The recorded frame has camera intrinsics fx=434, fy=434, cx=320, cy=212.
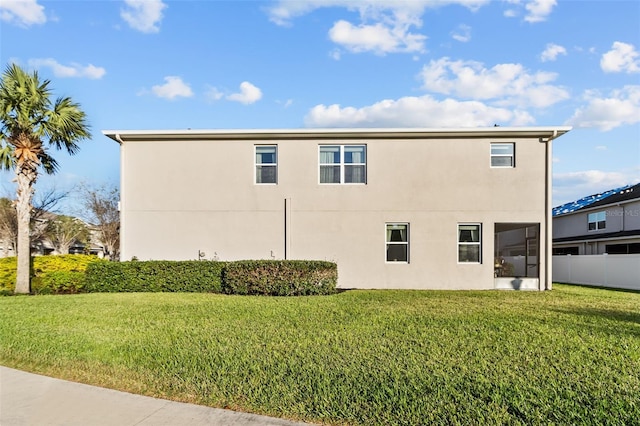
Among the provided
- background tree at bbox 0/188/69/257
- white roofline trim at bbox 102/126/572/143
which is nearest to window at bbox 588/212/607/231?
white roofline trim at bbox 102/126/572/143

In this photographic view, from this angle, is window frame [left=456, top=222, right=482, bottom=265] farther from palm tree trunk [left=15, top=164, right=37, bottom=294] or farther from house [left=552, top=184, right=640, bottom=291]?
palm tree trunk [left=15, top=164, right=37, bottom=294]

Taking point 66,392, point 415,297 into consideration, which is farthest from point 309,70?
point 66,392

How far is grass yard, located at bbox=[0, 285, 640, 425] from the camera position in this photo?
166 inches

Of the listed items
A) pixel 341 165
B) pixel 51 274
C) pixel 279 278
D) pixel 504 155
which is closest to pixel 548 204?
pixel 504 155

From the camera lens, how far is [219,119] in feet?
56.4

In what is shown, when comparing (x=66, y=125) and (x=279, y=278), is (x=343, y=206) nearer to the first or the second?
(x=279, y=278)

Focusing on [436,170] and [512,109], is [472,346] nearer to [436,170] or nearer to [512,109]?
[436,170]

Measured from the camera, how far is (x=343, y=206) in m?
15.9

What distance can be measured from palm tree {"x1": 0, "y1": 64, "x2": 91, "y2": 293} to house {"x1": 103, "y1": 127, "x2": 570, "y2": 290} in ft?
5.94

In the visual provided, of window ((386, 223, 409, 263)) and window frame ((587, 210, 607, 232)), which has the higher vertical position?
window frame ((587, 210, 607, 232))

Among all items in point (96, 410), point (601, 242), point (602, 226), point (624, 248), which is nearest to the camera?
point (96, 410)

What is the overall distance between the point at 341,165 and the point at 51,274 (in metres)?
10.7

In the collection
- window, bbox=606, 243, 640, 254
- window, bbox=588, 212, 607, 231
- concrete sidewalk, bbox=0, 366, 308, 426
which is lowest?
concrete sidewalk, bbox=0, 366, 308, 426

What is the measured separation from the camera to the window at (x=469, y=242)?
15742mm
